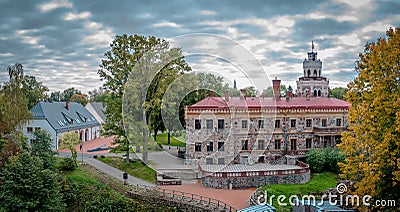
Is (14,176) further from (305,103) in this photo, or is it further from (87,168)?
(305,103)

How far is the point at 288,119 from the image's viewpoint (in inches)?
1064

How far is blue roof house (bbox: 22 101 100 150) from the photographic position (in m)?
32.3

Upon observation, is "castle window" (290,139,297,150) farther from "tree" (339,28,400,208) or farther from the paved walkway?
"tree" (339,28,400,208)

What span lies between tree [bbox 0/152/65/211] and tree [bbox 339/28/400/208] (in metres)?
13.0

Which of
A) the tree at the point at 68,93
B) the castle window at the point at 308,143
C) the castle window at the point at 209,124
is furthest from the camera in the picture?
the tree at the point at 68,93

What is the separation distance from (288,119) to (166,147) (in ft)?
34.8

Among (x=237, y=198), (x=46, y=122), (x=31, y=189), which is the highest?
(x=46, y=122)

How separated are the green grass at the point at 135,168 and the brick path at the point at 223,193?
2631 millimetres

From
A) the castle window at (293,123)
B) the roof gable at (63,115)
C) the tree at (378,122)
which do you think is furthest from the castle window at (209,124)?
the roof gable at (63,115)

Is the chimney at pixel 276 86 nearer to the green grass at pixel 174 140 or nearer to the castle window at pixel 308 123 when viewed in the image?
the castle window at pixel 308 123

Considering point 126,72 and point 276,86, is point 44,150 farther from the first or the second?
point 276,86

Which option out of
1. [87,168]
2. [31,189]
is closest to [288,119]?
[87,168]

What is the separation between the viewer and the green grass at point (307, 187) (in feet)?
63.1

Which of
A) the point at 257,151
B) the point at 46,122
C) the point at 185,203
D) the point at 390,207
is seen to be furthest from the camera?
the point at 46,122
